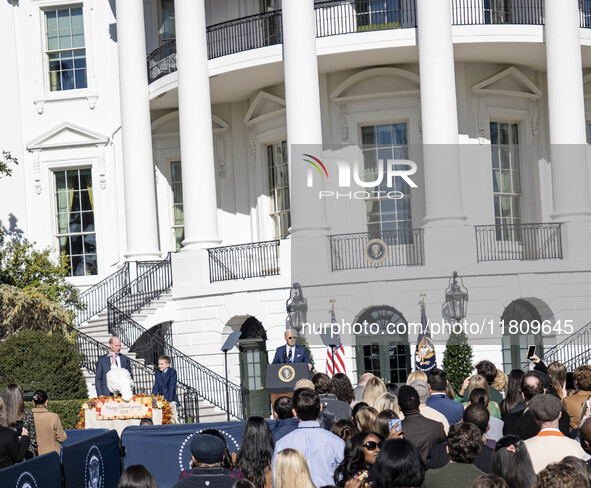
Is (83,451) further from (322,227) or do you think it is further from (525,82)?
(525,82)

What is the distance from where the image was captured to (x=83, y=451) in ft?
34.1

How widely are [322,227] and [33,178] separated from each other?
986 centimetres

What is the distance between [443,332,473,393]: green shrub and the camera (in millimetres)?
23719

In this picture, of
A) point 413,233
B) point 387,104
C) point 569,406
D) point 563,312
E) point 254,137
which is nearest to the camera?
point 569,406

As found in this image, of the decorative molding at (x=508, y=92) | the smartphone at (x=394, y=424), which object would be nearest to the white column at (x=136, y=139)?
the decorative molding at (x=508, y=92)

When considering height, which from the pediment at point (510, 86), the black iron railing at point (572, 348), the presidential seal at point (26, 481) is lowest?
the black iron railing at point (572, 348)

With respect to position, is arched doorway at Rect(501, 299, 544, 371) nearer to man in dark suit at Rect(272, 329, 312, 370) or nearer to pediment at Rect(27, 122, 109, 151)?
man in dark suit at Rect(272, 329, 312, 370)

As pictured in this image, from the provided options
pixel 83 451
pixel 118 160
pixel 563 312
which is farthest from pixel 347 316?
pixel 83 451

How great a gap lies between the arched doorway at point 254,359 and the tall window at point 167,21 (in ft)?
29.7

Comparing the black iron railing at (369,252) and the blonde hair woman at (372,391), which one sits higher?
the black iron railing at (369,252)

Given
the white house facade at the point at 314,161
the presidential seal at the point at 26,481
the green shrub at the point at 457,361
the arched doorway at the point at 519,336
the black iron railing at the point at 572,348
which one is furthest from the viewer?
the arched doorway at the point at 519,336

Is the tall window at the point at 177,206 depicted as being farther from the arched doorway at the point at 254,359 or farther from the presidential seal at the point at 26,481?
the presidential seal at the point at 26,481

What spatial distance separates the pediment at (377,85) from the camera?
92.2 feet

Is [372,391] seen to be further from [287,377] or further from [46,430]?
[287,377]
